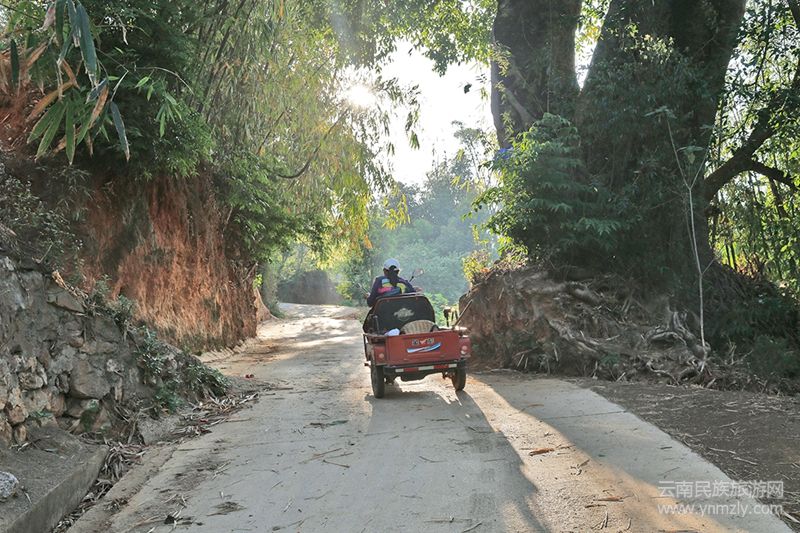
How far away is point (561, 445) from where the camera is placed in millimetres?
5609

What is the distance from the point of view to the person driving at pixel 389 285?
31.6 ft

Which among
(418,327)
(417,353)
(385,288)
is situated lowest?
(417,353)

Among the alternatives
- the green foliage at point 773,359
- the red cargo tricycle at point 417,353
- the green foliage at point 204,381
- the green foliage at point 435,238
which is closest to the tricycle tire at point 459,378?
the red cargo tricycle at point 417,353

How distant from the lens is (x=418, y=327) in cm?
875

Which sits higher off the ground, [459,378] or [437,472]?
Answer: [459,378]

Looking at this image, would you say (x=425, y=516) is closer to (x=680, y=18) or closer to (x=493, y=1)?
(x=680, y=18)

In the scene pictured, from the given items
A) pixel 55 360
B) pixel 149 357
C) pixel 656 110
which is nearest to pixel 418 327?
pixel 149 357

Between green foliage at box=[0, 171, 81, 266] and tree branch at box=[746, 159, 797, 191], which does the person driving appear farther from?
tree branch at box=[746, 159, 797, 191]

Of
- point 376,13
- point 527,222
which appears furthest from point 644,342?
point 376,13

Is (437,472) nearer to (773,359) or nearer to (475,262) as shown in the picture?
(773,359)

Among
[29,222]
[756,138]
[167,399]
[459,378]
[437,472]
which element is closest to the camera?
[437,472]

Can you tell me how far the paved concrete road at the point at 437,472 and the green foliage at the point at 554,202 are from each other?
11.1 ft

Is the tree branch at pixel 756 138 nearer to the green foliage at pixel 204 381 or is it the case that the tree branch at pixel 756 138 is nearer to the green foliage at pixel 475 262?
the green foliage at pixel 475 262

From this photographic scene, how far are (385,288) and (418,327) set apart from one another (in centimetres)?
117
